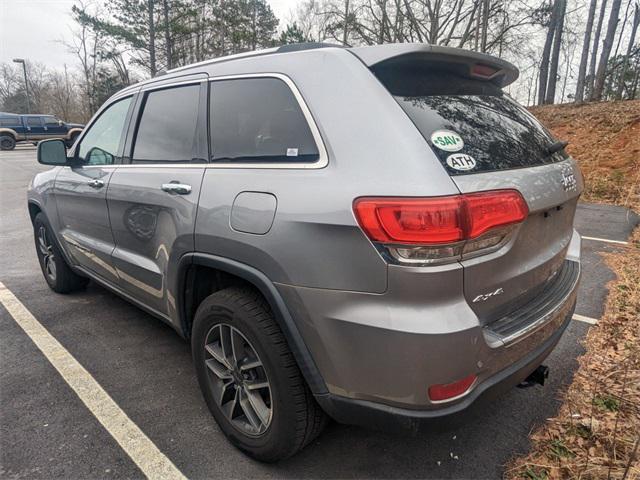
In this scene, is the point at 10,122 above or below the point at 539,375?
above

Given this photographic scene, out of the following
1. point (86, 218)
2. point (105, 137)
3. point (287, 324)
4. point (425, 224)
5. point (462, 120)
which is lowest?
point (287, 324)

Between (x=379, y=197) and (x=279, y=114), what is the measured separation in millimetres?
739

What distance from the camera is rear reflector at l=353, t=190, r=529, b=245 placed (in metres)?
1.43

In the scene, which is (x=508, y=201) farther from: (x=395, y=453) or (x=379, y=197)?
(x=395, y=453)

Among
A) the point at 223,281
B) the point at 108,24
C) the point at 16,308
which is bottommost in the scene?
the point at 16,308

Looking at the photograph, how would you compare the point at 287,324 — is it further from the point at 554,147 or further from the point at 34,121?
the point at 34,121

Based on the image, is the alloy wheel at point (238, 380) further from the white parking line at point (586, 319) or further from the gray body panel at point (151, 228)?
the white parking line at point (586, 319)

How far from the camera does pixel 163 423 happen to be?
230cm

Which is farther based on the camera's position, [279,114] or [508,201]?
[279,114]

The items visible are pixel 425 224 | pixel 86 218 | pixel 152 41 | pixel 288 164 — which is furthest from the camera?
pixel 152 41

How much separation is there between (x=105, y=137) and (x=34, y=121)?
96.7 ft

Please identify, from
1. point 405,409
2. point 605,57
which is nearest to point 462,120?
point 405,409

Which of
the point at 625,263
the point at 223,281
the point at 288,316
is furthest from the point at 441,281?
the point at 625,263

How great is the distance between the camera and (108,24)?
28797 millimetres
